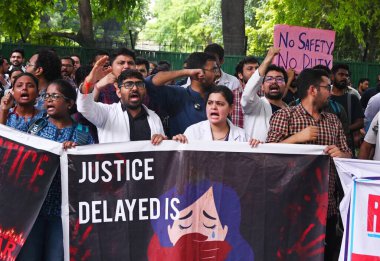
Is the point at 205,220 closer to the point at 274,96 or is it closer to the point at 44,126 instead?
the point at 44,126

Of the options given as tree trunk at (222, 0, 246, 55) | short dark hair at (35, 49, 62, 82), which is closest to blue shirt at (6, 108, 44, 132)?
short dark hair at (35, 49, 62, 82)

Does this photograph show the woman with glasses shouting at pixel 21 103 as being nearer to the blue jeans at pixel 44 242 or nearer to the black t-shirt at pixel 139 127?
the black t-shirt at pixel 139 127

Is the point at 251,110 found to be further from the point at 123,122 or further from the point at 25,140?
the point at 25,140

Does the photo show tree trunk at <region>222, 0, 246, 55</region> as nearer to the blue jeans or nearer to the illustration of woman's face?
the illustration of woman's face

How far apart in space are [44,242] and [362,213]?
2458 mm

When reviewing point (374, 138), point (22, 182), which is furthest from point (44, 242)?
point (374, 138)

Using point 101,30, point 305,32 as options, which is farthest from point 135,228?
point 101,30

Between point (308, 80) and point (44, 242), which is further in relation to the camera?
point (308, 80)

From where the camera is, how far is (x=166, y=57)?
769 inches

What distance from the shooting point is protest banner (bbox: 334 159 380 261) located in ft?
19.3

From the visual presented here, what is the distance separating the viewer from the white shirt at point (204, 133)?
640cm

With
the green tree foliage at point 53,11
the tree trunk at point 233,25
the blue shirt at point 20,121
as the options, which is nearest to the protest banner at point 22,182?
the blue shirt at point 20,121

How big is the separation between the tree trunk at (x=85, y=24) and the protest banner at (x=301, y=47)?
42.6 ft

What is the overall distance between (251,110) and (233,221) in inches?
58.6
